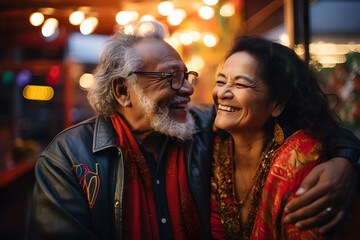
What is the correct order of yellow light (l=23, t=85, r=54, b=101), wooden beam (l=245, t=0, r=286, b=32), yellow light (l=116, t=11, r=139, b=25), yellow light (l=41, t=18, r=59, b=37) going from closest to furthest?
1. wooden beam (l=245, t=0, r=286, b=32)
2. yellow light (l=41, t=18, r=59, b=37)
3. yellow light (l=116, t=11, r=139, b=25)
4. yellow light (l=23, t=85, r=54, b=101)

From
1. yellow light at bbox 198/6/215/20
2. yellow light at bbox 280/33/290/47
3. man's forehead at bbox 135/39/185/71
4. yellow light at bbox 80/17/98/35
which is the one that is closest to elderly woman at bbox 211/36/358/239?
man's forehead at bbox 135/39/185/71

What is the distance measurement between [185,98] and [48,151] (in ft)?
3.20

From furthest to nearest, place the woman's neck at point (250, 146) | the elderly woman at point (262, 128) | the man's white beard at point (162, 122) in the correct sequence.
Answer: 1. the man's white beard at point (162, 122)
2. the woman's neck at point (250, 146)
3. the elderly woman at point (262, 128)

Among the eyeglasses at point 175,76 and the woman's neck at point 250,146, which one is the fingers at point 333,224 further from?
the eyeglasses at point 175,76

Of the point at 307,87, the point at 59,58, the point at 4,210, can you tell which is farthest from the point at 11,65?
the point at 307,87

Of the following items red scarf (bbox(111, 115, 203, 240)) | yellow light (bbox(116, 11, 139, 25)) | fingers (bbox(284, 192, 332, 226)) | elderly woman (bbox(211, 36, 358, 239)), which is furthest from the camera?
yellow light (bbox(116, 11, 139, 25))

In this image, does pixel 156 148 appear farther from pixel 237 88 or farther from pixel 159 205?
pixel 237 88

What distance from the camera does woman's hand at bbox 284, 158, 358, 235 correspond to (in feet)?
3.95

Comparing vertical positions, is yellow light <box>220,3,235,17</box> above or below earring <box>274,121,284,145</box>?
above

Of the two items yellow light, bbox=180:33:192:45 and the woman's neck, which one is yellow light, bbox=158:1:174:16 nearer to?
yellow light, bbox=180:33:192:45

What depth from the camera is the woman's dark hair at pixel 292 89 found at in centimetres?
149

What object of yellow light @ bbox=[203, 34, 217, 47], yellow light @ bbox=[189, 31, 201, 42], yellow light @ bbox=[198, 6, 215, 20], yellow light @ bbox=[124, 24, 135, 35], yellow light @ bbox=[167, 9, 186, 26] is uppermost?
yellow light @ bbox=[167, 9, 186, 26]

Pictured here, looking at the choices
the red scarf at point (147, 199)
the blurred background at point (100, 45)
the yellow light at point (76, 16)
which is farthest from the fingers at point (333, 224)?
the yellow light at point (76, 16)

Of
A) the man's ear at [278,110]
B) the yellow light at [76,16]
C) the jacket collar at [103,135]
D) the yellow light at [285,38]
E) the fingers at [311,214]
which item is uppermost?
the yellow light at [76,16]
